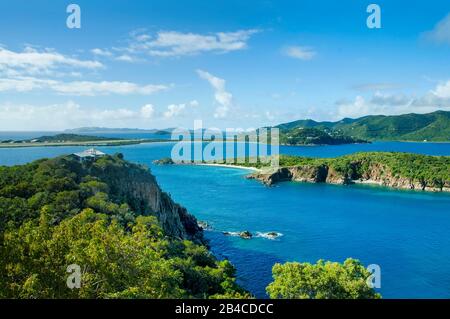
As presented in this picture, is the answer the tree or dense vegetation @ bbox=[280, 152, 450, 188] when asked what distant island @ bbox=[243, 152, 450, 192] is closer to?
dense vegetation @ bbox=[280, 152, 450, 188]

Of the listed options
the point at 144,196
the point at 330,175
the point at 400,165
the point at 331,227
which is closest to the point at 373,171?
the point at 400,165

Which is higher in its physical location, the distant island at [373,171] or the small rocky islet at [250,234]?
the distant island at [373,171]

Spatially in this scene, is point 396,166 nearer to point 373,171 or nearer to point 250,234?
point 373,171

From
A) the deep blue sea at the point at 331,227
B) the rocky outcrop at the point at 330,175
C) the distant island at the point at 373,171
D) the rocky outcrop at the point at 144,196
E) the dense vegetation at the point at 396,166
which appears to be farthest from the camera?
the rocky outcrop at the point at 330,175

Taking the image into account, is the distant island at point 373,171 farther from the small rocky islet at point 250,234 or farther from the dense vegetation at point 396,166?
the small rocky islet at point 250,234

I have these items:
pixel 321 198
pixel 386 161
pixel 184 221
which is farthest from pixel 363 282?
pixel 386 161

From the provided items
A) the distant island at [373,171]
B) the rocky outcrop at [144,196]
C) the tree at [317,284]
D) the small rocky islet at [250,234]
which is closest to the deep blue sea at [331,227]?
the small rocky islet at [250,234]

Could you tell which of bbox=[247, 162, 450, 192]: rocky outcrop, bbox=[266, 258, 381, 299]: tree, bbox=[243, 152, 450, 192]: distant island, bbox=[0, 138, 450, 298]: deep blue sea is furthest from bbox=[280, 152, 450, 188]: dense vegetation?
bbox=[266, 258, 381, 299]: tree
